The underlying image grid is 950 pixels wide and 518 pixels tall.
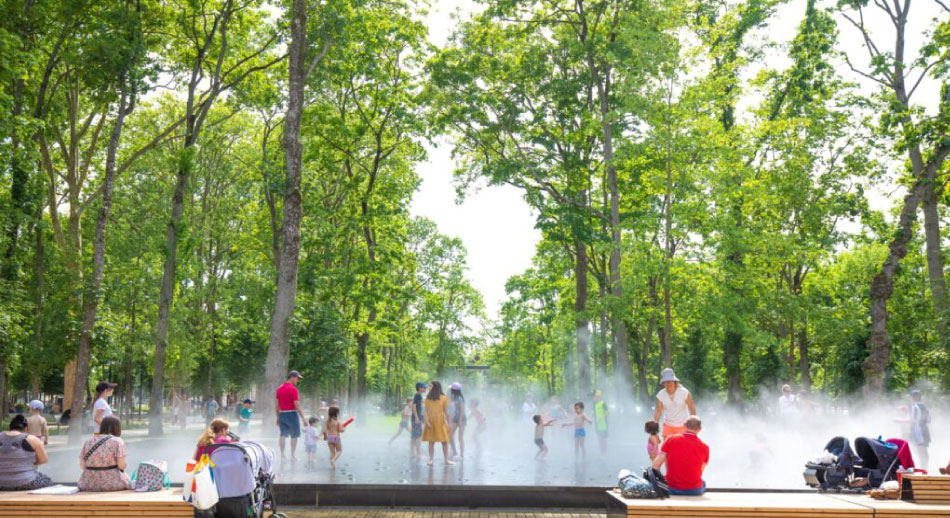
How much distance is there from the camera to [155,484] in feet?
29.3

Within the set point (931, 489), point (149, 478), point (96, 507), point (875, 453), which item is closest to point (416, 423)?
point (149, 478)

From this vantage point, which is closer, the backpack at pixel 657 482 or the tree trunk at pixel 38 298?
the backpack at pixel 657 482

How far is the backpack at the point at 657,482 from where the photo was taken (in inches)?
317

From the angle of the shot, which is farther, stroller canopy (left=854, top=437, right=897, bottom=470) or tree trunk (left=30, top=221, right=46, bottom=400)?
tree trunk (left=30, top=221, right=46, bottom=400)

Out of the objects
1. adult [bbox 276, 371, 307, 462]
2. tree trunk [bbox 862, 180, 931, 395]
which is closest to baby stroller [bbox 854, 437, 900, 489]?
adult [bbox 276, 371, 307, 462]

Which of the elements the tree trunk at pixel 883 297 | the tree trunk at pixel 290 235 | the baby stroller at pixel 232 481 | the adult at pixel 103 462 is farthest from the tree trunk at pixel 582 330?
the baby stroller at pixel 232 481

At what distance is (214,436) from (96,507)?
1.36 metres

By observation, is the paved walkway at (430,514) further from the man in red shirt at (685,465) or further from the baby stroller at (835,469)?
the baby stroller at (835,469)

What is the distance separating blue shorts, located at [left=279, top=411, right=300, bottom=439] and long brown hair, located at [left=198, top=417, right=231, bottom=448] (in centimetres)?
759

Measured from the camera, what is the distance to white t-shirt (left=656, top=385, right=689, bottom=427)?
11.3 m

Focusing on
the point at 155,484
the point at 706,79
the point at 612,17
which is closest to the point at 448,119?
the point at 612,17

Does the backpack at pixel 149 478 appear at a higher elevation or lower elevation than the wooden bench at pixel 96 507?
higher

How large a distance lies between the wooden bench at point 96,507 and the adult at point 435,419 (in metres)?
8.64

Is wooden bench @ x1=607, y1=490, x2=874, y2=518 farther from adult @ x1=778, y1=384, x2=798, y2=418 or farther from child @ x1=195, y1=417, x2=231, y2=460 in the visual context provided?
adult @ x1=778, y1=384, x2=798, y2=418
